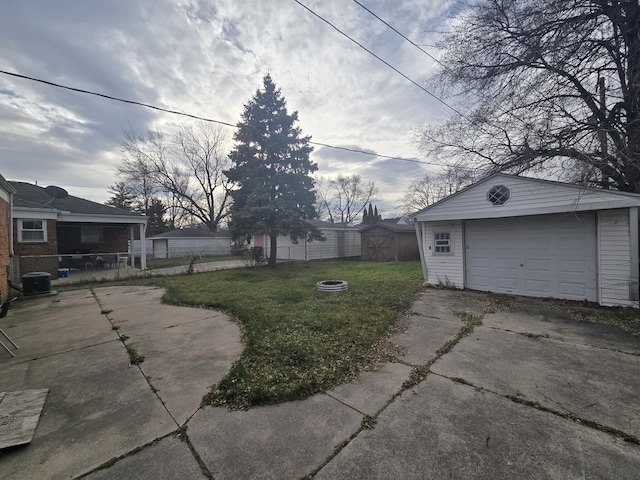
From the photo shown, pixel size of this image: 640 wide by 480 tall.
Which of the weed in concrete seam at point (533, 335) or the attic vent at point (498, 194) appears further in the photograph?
the attic vent at point (498, 194)

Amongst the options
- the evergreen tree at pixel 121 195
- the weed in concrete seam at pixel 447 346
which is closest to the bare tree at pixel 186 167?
the evergreen tree at pixel 121 195

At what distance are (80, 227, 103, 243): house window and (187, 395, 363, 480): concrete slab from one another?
60.1ft

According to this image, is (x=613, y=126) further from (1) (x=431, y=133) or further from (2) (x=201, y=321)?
(2) (x=201, y=321)

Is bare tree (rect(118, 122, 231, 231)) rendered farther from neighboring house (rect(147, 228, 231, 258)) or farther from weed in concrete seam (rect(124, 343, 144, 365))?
weed in concrete seam (rect(124, 343, 144, 365))

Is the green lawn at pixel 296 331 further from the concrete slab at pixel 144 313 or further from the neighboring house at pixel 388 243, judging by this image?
the neighboring house at pixel 388 243

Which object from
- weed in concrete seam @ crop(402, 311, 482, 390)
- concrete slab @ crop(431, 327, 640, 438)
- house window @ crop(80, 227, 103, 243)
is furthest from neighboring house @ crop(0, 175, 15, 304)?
concrete slab @ crop(431, 327, 640, 438)

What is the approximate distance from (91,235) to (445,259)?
62.9 feet

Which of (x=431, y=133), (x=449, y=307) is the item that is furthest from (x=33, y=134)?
(x=449, y=307)

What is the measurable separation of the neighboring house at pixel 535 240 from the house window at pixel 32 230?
1513 cm

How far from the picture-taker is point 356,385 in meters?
2.87

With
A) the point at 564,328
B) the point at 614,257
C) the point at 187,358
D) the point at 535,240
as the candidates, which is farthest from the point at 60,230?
the point at 614,257

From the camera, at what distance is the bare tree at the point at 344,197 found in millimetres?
42000

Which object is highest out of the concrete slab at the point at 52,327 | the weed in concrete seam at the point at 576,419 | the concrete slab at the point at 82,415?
the concrete slab at the point at 52,327

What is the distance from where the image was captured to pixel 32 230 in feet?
36.2
